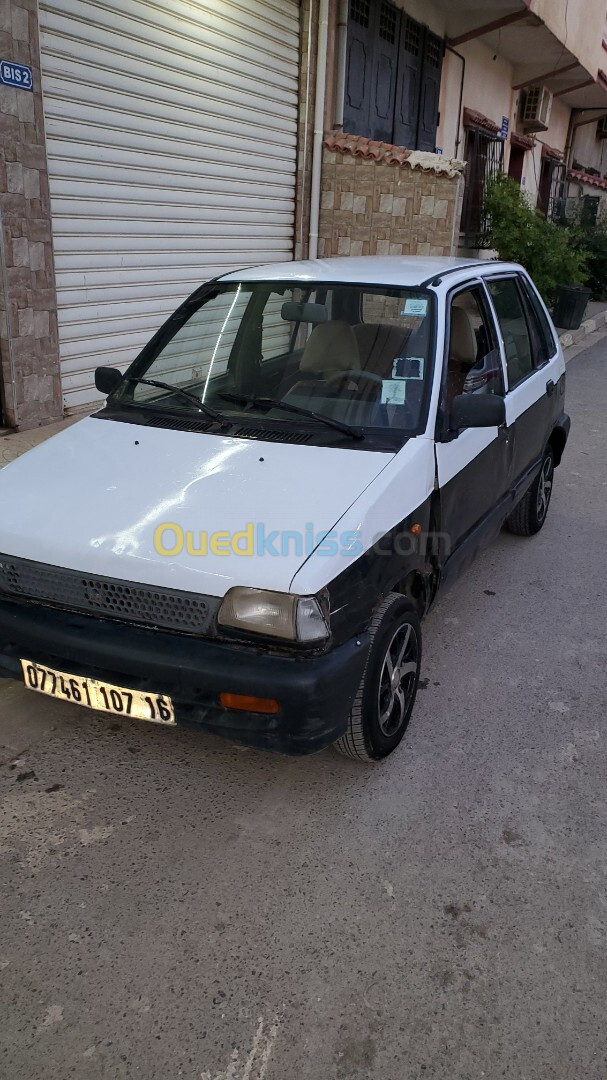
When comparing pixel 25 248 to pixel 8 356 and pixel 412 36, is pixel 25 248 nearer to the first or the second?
pixel 8 356

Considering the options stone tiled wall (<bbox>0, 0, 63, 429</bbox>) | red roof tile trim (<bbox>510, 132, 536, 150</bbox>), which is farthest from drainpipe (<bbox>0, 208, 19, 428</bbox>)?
red roof tile trim (<bbox>510, 132, 536, 150</bbox>)

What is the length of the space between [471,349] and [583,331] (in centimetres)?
1193

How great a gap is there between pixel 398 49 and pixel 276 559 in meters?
11.4

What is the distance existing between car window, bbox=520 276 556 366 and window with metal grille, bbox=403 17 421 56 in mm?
8644

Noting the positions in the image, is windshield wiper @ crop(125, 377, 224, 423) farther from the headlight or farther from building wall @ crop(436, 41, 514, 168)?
building wall @ crop(436, 41, 514, 168)

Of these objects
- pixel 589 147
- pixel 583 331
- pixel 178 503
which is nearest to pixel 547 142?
pixel 589 147

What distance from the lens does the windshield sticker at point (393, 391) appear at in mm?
3285

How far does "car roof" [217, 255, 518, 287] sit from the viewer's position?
3.71 metres

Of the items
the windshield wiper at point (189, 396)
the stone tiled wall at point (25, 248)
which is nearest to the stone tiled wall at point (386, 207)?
the stone tiled wall at point (25, 248)

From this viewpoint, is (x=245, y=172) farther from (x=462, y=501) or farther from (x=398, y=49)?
(x=462, y=501)

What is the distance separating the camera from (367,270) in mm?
3881

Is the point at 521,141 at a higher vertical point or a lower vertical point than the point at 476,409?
higher

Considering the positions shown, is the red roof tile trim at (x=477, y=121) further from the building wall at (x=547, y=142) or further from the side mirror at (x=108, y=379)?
the side mirror at (x=108, y=379)

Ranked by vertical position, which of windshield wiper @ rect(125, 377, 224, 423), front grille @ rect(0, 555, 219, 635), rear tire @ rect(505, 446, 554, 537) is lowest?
rear tire @ rect(505, 446, 554, 537)
